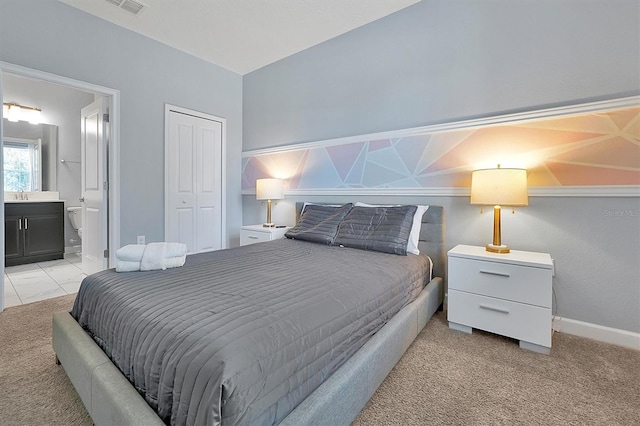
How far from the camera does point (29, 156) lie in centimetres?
454

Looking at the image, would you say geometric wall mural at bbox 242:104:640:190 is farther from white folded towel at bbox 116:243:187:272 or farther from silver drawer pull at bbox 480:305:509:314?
white folded towel at bbox 116:243:187:272

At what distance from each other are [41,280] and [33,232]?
1.17 m

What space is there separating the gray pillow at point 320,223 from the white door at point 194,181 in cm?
159

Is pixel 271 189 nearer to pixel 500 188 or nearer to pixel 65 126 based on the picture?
pixel 500 188

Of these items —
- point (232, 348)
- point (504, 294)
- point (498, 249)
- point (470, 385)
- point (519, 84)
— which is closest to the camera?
point (232, 348)

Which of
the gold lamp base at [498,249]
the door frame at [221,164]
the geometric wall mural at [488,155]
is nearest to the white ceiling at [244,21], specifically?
the door frame at [221,164]

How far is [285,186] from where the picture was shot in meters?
3.82

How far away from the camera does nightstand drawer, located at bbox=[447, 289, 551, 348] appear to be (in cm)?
183

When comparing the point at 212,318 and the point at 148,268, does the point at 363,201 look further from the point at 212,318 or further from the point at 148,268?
the point at 212,318

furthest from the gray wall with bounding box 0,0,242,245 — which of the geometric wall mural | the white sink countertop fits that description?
the white sink countertop

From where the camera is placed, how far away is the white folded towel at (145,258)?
1640 mm

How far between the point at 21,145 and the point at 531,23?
21.4ft

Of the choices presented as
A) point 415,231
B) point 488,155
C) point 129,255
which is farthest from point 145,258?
point 488,155

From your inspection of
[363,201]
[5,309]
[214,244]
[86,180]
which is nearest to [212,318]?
[363,201]
